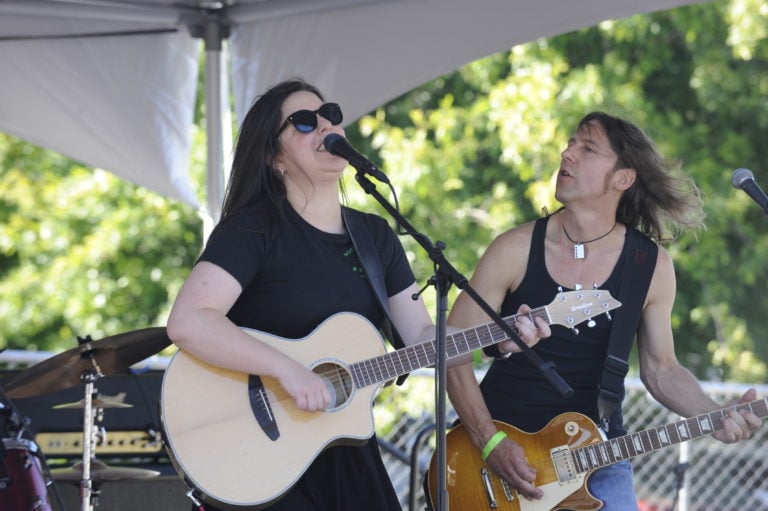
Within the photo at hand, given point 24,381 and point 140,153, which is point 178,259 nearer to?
point 140,153

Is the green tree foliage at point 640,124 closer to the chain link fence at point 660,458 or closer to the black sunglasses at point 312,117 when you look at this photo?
the chain link fence at point 660,458

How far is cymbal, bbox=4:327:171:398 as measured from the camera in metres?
4.12

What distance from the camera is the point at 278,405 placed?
3.47 m

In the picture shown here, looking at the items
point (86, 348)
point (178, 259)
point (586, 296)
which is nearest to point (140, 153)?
point (86, 348)

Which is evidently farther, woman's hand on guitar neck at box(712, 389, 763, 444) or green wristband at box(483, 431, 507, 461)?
green wristband at box(483, 431, 507, 461)

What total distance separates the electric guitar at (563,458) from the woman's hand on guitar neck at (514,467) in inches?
1.6

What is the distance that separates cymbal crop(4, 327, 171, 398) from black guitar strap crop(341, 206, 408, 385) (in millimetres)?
926

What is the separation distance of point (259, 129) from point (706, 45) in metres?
8.55

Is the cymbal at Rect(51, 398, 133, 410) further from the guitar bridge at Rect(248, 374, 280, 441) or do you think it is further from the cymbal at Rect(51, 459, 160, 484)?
the guitar bridge at Rect(248, 374, 280, 441)

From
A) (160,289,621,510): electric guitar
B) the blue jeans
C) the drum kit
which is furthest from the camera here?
the blue jeans

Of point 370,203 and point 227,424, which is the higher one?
point 370,203

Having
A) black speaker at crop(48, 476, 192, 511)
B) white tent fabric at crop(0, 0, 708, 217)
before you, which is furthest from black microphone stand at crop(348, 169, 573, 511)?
white tent fabric at crop(0, 0, 708, 217)

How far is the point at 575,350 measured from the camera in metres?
4.09

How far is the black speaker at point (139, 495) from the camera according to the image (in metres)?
4.84
